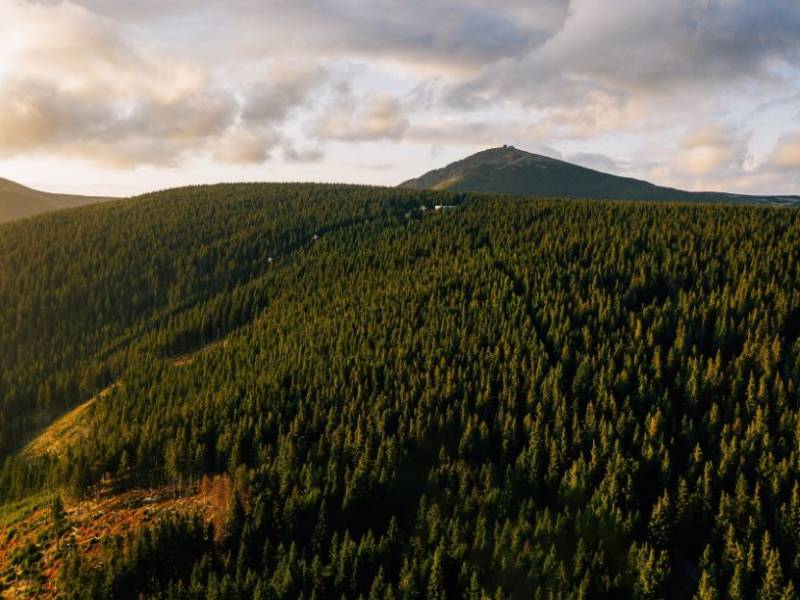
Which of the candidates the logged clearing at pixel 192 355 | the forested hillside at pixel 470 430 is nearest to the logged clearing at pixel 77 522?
the forested hillside at pixel 470 430

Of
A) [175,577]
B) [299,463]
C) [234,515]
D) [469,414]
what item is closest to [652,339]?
[469,414]

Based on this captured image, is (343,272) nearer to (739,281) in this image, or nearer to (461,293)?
(461,293)

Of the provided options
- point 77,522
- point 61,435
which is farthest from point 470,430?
point 61,435

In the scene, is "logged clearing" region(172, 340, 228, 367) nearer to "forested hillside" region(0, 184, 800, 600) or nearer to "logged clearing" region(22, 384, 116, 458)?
"forested hillside" region(0, 184, 800, 600)

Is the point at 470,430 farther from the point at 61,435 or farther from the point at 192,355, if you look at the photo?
the point at 192,355

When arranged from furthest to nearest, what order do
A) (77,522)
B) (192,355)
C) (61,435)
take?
(192,355)
(61,435)
(77,522)

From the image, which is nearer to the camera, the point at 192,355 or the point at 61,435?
the point at 61,435

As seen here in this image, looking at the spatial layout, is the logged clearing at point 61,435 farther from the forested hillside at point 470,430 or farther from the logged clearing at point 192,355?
the logged clearing at point 192,355

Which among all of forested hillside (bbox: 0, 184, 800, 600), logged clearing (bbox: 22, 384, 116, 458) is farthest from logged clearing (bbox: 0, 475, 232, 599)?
logged clearing (bbox: 22, 384, 116, 458)
